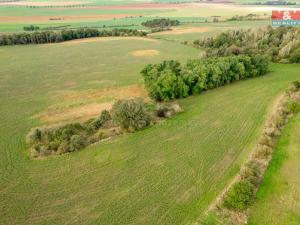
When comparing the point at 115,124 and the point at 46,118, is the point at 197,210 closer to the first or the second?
the point at 115,124

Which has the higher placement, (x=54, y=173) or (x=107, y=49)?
(x=107, y=49)

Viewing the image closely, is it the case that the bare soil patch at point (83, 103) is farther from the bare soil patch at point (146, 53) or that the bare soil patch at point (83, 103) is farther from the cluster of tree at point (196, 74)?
the bare soil patch at point (146, 53)

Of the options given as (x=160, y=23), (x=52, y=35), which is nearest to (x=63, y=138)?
(x=52, y=35)

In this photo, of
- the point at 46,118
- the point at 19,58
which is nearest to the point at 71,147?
the point at 46,118

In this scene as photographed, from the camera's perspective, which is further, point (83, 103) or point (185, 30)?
point (185, 30)

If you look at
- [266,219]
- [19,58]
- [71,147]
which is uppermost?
[19,58]

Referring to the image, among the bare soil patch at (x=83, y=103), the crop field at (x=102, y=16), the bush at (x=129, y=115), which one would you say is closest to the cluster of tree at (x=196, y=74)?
the bare soil patch at (x=83, y=103)

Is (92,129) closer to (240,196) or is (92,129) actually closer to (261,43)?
(240,196)

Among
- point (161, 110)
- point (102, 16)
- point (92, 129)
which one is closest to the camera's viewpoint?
point (92, 129)
